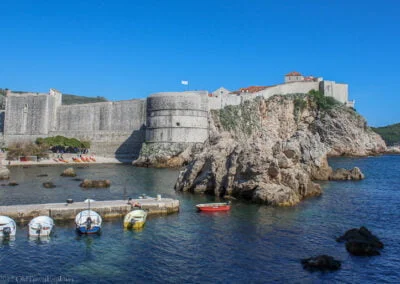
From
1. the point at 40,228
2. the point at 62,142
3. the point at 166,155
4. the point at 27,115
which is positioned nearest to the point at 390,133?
the point at 166,155

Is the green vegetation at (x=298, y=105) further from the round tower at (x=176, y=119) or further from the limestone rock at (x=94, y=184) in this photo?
the limestone rock at (x=94, y=184)

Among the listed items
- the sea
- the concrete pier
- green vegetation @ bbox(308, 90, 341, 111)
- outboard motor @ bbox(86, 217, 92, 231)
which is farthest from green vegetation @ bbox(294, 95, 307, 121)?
outboard motor @ bbox(86, 217, 92, 231)

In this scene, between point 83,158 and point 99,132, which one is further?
point 99,132

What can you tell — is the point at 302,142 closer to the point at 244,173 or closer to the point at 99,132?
the point at 244,173

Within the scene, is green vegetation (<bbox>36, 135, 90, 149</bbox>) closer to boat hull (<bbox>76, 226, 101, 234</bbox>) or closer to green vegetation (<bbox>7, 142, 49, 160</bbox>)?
green vegetation (<bbox>7, 142, 49, 160</bbox>)

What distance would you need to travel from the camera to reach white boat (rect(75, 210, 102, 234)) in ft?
42.2

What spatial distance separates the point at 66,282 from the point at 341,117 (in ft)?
213

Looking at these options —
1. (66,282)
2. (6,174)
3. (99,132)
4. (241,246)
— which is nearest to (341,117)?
(99,132)

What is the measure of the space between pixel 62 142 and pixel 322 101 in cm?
4354

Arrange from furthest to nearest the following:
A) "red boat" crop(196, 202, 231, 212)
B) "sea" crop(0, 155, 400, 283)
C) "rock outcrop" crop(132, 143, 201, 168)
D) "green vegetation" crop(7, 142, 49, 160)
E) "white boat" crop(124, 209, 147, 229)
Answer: "green vegetation" crop(7, 142, 49, 160) → "rock outcrop" crop(132, 143, 201, 168) → "red boat" crop(196, 202, 231, 212) → "white boat" crop(124, 209, 147, 229) → "sea" crop(0, 155, 400, 283)

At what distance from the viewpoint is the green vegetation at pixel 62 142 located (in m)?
51.0

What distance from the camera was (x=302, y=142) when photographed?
28266 millimetres

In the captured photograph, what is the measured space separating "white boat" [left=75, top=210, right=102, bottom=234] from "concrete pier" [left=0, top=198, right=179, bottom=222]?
5.14 ft

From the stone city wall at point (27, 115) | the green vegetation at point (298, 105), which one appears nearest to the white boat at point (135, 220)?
the stone city wall at point (27, 115)
